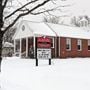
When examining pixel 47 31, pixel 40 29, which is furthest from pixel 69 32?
pixel 40 29

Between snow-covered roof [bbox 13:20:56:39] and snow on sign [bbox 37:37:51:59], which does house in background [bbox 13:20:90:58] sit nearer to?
snow-covered roof [bbox 13:20:56:39]

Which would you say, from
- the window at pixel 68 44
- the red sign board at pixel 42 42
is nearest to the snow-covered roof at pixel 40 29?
the window at pixel 68 44

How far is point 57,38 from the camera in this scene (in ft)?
119

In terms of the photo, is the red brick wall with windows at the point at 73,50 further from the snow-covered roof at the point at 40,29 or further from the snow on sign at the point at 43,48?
the snow on sign at the point at 43,48

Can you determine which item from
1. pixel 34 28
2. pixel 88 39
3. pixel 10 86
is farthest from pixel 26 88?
pixel 88 39

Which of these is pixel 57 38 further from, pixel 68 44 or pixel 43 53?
pixel 43 53

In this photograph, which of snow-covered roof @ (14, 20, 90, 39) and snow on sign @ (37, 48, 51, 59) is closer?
snow on sign @ (37, 48, 51, 59)

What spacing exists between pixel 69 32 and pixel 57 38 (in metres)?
2.73

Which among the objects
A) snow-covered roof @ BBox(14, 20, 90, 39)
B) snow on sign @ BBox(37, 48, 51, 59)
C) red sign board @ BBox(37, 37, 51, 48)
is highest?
snow-covered roof @ BBox(14, 20, 90, 39)

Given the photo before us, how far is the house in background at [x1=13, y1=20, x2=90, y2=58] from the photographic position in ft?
117

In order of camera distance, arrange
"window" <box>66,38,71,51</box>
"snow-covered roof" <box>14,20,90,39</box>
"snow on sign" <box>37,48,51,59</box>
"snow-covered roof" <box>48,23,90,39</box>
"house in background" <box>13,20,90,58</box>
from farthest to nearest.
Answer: "window" <box>66,38,71,51</box> < "snow-covered roof" <box>48,23,90,39</box> < "house in background" <box>13,20,90,58</box> < "snow-covered roof" <box>14,20,90,39</box> < "snow on sign" <box>37,48,51,59</box>

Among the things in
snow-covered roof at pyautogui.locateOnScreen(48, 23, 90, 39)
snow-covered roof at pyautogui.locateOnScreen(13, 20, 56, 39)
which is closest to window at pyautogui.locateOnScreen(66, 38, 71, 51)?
snow-covered roof at pyautogui.locateOnScreen(48, 23, 90, 39)

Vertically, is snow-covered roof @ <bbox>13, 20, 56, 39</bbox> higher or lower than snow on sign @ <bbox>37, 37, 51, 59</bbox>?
higher

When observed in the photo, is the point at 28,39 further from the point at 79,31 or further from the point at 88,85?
the point at 88,85
